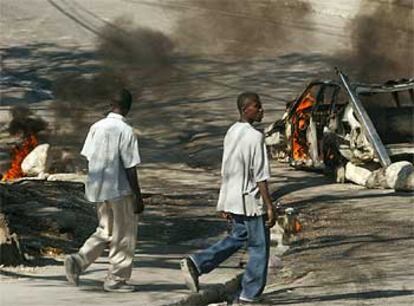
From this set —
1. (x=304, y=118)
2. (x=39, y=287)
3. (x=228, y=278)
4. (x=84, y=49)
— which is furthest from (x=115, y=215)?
(x=84, y=49)

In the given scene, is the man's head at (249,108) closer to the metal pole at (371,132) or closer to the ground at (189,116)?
the ground at (189,116)

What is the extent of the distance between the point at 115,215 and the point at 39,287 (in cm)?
96

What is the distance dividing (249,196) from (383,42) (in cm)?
2692

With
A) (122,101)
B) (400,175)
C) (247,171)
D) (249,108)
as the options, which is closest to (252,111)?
(249,108)

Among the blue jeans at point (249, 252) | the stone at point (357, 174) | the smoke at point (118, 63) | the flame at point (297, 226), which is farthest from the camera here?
the smoke at point (118, 63)

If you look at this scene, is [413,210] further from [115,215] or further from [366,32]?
[366,32]

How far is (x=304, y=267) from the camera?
37.0 feet

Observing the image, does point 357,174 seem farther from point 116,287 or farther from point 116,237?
point 116,237

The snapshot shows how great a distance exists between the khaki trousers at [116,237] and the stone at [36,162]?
33.3 feet

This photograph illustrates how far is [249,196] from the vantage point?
9.07 metres

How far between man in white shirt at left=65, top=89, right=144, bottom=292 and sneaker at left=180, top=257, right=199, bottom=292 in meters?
0.45

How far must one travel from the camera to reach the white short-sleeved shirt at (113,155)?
902 centimetres

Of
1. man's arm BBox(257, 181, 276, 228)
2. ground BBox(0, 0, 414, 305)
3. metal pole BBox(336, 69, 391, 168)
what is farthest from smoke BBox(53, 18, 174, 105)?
man's arm BBox(257, 181, 276, 228)

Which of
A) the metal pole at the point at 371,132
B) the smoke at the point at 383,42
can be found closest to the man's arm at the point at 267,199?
the metal pole at the point at 371,132
